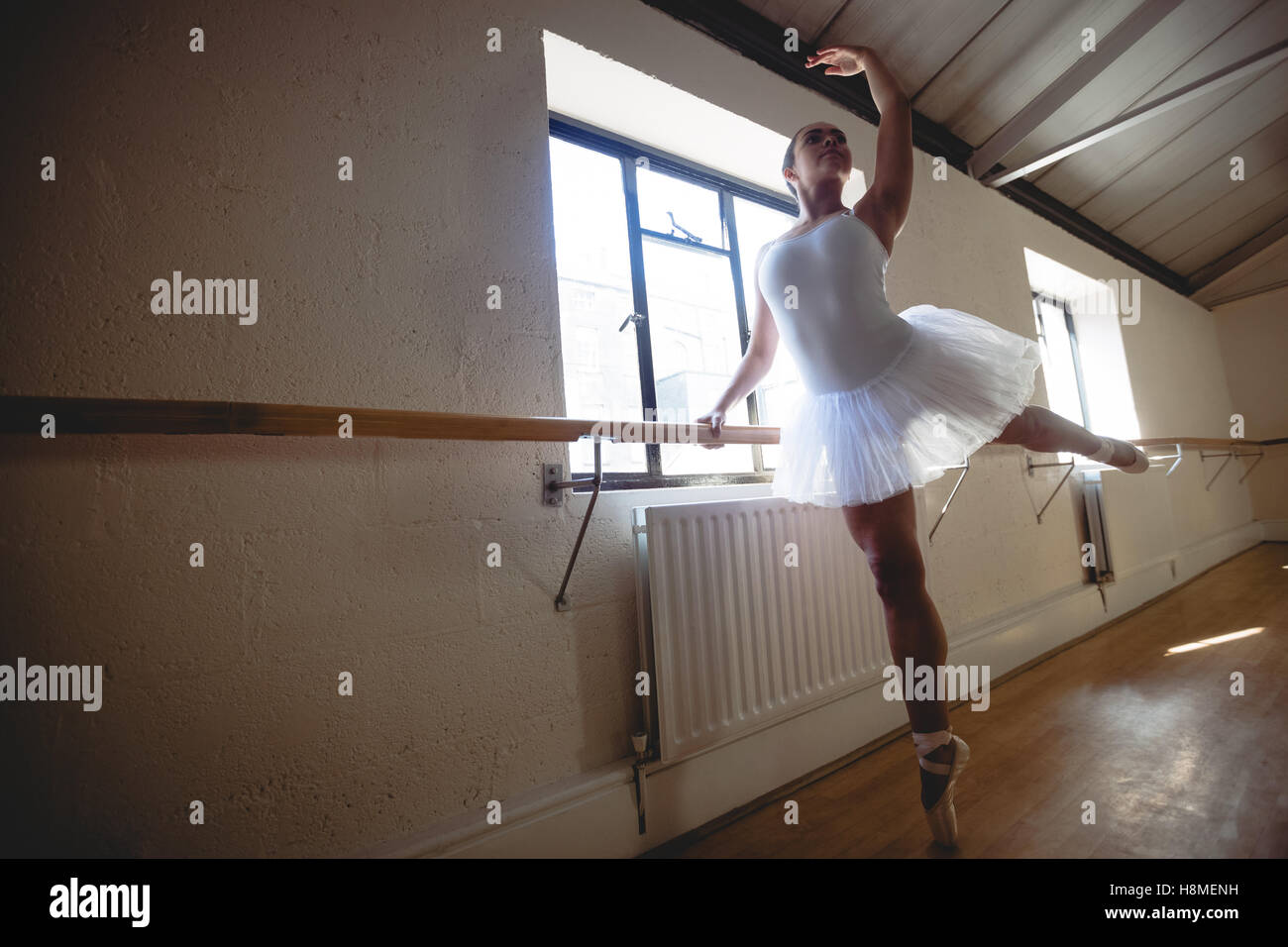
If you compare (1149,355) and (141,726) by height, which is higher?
(1149,355)

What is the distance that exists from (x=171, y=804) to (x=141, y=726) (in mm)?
127

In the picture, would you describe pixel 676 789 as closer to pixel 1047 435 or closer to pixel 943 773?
pixel 943 773

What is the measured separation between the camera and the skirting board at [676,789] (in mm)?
1048

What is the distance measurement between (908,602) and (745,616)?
42 cm

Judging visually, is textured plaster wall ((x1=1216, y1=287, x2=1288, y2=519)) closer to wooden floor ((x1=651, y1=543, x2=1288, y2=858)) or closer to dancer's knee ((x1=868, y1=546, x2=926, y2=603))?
wooden floor ((x1=651, y1=543, x2=1288, y2=858))

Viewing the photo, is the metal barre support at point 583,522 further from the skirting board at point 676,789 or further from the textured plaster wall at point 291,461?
the skirting board at point 676,789

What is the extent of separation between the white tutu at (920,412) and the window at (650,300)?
0.48 metres

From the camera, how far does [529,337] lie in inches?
51.0

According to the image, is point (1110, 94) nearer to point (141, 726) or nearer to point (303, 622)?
point (303, 622)

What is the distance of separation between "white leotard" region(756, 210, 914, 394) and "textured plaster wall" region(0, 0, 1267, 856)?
1.84 feet

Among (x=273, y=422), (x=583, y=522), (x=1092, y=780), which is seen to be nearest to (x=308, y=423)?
(x=273, y=422)
